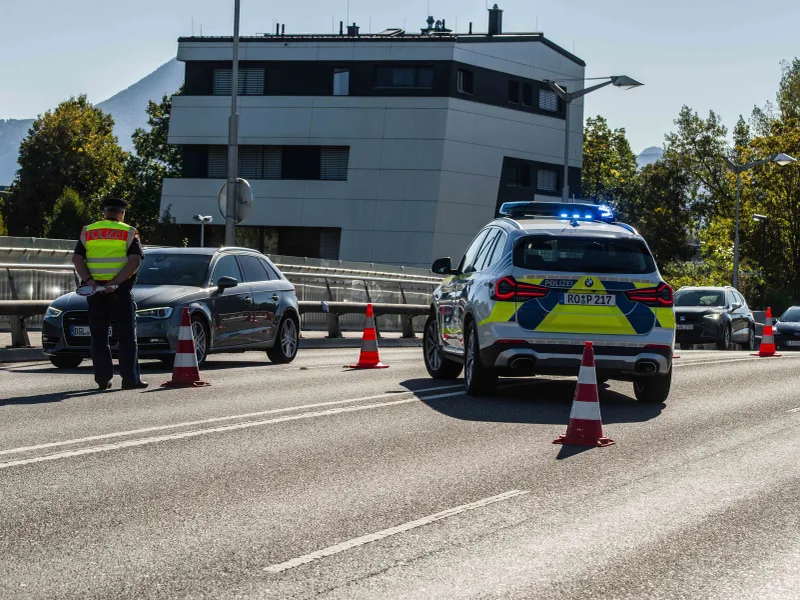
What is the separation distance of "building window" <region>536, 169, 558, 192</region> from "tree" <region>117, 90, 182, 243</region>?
98.6 feet

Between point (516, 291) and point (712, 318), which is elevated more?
point (516, 291)

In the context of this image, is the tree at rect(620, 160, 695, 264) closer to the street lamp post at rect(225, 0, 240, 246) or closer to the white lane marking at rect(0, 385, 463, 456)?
the street lamp post at rect(225, 0, 240, 246)

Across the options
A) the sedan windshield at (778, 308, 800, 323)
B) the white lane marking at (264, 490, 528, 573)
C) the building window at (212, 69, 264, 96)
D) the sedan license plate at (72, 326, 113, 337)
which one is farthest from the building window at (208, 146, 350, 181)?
the white lane marking at (264, 490, 528, 573)

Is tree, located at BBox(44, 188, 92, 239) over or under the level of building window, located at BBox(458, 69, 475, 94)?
under

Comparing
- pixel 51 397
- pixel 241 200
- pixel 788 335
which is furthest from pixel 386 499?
pixel 788 335

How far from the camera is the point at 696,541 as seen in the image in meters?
6.50

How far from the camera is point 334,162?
213 ft

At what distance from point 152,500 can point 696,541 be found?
284cm

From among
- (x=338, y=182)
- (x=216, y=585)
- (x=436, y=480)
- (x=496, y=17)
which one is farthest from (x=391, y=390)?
(x=496, y=17)

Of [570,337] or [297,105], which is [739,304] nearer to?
[570,337]

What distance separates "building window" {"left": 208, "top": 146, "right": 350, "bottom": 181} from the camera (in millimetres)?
64812

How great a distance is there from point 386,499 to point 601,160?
92804 millimetres

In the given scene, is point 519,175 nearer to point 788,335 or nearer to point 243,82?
point 243,82

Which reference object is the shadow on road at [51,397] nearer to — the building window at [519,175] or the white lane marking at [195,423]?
the white lane marking at [195,423]
